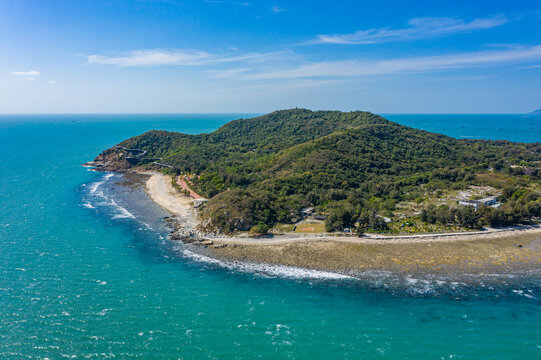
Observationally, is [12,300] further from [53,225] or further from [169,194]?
[169,194]

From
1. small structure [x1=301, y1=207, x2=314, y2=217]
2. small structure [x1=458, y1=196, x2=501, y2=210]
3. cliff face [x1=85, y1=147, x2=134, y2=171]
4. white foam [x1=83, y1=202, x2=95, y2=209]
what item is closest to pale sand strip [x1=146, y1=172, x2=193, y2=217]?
white foam [x1=83, y1=202, x2=95, y2=209]

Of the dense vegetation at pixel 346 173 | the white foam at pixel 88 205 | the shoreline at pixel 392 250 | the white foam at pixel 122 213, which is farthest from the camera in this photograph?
the white foam at pixel 88 205

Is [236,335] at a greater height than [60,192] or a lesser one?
lesser

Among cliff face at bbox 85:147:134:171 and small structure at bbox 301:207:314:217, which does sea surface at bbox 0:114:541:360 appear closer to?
small structure at bbox 301:207:314:217

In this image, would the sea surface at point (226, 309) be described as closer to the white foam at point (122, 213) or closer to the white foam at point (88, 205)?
the white foam at point (122, 213)

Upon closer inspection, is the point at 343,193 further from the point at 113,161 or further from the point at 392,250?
the point at 113,161

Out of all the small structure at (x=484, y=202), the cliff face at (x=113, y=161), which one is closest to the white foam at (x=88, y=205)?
the cliff face at (x=113, y=161)

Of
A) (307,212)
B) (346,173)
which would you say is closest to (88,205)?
(307,212)

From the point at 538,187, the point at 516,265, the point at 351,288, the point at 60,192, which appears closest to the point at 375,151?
the point at 538,187
